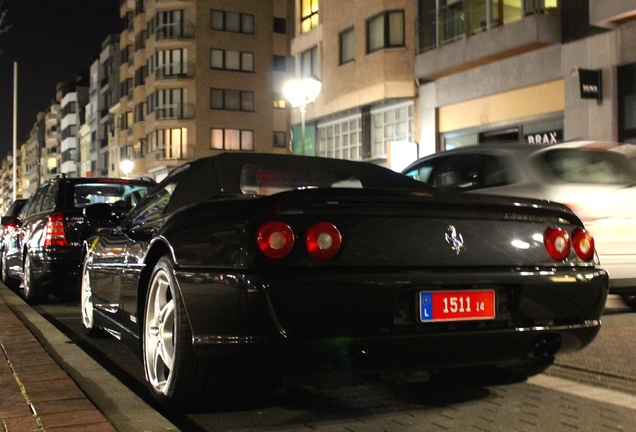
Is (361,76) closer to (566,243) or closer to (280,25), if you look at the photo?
(566,243)

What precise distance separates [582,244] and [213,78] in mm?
52537

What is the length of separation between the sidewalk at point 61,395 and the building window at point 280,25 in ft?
177

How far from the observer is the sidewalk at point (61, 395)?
3.88 m

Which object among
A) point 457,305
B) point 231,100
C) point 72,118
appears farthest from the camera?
point 72,118

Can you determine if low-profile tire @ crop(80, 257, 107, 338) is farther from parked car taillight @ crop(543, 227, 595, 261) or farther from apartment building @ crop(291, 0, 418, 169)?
apartment building @ crop(291, 0, 418, 169)

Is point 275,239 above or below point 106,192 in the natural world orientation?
below

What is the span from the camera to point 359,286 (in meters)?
3.82

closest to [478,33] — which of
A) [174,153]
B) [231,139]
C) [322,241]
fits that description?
[322,241]

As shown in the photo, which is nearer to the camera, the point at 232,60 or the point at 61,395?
the point at 61,395

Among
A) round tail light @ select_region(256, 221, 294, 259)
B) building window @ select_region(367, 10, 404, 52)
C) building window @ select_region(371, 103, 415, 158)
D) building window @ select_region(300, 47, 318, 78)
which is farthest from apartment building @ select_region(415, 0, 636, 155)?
round tail light @ select_region(256, 221, 294, 259)

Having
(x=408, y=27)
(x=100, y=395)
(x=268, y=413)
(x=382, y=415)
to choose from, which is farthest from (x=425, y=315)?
(x=408, y=27)

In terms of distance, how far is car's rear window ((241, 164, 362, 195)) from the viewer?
16.9 feet

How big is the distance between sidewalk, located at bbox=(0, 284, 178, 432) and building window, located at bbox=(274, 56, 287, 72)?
52.9 m

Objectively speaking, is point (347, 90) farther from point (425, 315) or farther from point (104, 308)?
point (425, 315)
